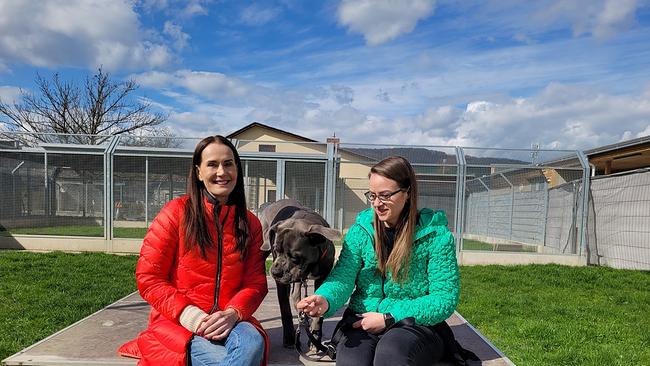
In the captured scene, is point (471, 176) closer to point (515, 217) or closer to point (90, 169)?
point (515, 217)

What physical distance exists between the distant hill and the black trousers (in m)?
8.61

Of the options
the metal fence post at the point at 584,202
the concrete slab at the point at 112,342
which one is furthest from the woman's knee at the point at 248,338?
the metal fence post at the point at 584,202

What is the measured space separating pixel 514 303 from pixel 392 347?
5142mm

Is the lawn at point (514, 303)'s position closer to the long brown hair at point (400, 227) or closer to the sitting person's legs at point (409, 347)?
the sitting person's legs at point (409, 347)

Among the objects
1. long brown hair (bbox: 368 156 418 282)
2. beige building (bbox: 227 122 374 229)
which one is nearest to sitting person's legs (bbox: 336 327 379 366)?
long brown hair (bbox: 368 156 418 282)

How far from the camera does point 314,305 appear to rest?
8.38 feet

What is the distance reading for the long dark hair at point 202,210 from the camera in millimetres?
2725

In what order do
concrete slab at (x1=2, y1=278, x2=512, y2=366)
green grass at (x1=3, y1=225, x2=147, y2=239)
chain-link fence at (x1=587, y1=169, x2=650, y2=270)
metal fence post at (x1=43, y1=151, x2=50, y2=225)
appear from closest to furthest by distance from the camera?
concrete slab at (x1=2, y1=278, x2=512, y2=366) → chain-link fence at (x1=587, y1=169, x2=650, y2=270) → green grass at (x1=3, y1=225, x2=147, y2=239) → metal fence post at (x1=43, y1=151, x2=50, y2=225)

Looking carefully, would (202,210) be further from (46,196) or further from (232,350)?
(46,196)

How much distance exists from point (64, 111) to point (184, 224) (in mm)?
31758

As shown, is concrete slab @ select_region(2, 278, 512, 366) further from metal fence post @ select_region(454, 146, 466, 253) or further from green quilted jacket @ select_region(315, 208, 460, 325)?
metal fence post @ select_region(454, 146, 466, 253)

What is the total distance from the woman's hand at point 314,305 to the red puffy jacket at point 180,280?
13.7 inches

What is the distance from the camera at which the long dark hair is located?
272cm

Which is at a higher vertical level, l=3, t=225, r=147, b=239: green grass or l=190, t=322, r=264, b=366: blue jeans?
l=190, t=322, r=264, b=366: blue jeans
